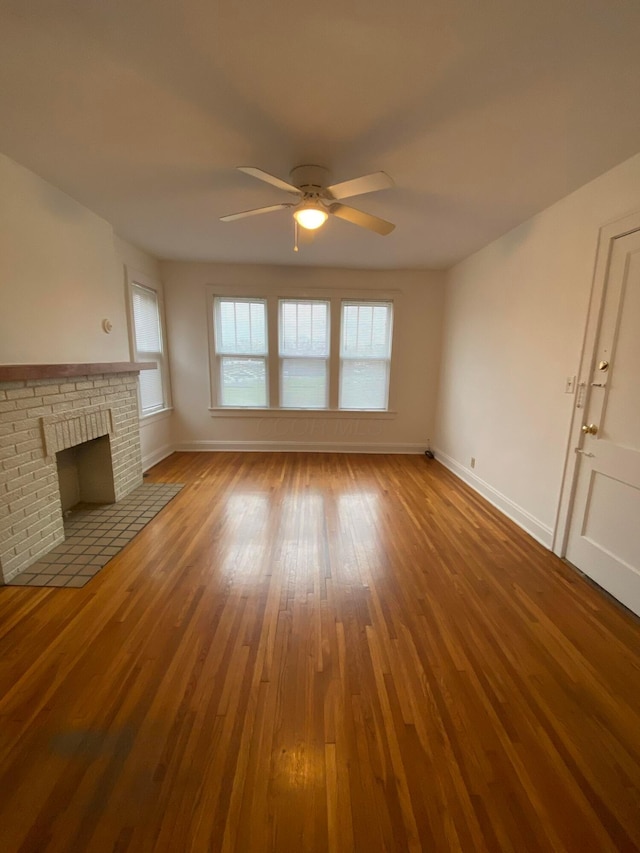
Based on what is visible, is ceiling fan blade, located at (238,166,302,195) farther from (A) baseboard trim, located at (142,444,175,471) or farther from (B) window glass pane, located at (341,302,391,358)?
(A) baseboard trim, located at (142,444,175,471)

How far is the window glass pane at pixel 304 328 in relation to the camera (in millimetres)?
4637

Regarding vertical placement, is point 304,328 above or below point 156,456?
above

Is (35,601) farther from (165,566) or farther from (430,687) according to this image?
(430,687)

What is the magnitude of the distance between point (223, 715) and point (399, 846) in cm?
71

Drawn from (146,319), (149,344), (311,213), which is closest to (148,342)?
(149,344)

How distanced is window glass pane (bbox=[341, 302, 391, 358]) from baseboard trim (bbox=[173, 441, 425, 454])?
1323 mm

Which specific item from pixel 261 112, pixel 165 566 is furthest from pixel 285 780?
pixel 261 112

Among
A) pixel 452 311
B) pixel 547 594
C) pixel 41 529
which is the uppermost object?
pixel 452 311

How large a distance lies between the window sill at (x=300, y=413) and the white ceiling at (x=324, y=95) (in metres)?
2.69

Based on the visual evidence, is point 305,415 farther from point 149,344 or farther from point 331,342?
point 149,344

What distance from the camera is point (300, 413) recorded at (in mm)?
4875

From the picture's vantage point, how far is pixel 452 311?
4.39m

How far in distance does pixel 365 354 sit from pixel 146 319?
113 inches

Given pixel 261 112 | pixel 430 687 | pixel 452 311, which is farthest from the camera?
pixel 452 311
